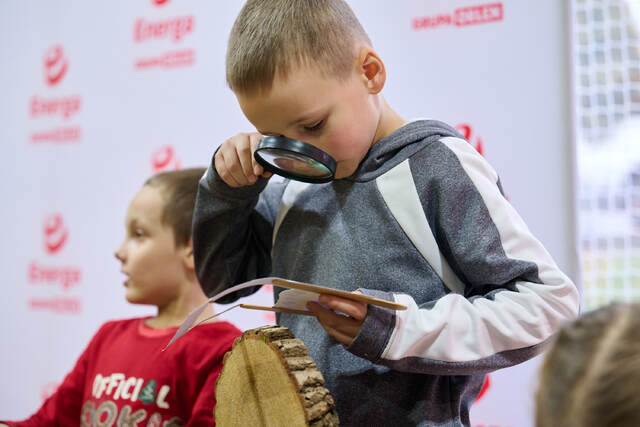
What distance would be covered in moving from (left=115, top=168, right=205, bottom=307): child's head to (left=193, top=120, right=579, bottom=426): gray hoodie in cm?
46

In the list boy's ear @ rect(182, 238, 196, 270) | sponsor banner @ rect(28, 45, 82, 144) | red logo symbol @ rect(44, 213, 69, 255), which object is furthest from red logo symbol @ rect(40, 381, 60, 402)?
boy's ear @ rect(182, 238, 196, 270)

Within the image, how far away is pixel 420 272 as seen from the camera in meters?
0.92

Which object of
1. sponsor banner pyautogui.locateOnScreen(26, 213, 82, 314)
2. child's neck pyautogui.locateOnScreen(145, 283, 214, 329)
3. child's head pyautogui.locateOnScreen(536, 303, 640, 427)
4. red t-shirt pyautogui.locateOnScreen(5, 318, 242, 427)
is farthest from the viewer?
sponsor banner pyautogui.locateOnScreen(26, 213, 82, 314)

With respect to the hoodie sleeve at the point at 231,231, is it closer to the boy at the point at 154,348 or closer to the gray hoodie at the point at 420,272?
the gray hoodie at the point at 420,272

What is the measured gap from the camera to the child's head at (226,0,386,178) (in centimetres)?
91

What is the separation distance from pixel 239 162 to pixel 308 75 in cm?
18

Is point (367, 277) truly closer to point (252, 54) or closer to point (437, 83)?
point (252, 54)

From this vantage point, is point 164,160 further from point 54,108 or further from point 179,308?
point 179,308

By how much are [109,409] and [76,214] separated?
144cm

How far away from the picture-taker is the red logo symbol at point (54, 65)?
2662 millimetres

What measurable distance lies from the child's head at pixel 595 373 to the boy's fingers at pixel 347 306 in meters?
0.32

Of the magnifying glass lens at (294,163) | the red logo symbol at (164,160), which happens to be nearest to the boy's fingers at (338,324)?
the magnifying glass lens at (294,163)

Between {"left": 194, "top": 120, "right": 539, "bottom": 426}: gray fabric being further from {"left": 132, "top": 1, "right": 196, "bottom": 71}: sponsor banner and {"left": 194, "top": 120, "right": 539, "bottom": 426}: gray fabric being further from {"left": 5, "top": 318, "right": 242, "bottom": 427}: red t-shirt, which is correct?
{"left": 132, "top": 1, "right": 196, "bottom": 71}: sponsor banner

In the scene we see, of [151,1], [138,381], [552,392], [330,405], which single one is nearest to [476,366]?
[330,405]
